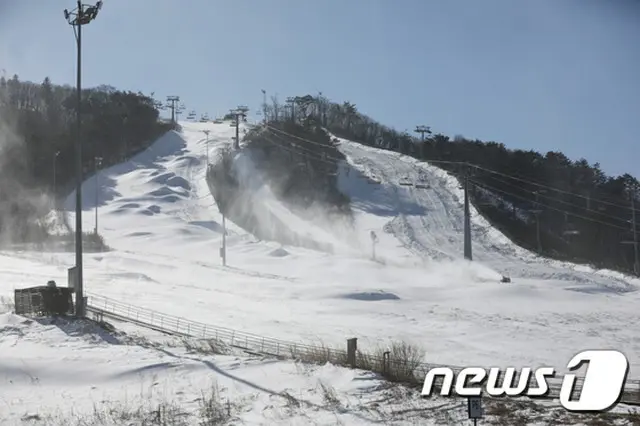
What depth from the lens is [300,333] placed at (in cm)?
2478

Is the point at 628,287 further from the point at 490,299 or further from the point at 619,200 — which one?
the point at 619,200

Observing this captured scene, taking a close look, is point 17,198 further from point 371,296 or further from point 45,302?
point 45,302

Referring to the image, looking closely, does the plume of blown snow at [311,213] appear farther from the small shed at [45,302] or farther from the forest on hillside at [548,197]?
the small shed at [45,302]

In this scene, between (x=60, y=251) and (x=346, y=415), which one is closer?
(x=346, y=415)

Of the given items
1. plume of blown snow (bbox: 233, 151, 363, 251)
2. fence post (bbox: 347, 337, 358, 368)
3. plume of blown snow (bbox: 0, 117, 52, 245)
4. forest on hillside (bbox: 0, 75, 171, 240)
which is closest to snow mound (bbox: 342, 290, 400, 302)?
fence post (bbox: 347, 337, 358, 368)

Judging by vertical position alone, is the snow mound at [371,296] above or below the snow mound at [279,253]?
below

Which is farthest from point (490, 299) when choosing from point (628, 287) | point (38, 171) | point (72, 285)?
point (38, 171)

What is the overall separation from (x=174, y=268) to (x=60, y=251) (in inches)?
539

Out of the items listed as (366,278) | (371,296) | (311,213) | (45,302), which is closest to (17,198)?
(311,213)

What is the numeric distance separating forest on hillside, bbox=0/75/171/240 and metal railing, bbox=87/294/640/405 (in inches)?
1689

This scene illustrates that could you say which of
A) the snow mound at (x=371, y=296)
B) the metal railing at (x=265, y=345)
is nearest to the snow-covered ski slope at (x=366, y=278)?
the snow mound at (x=371, y=296)

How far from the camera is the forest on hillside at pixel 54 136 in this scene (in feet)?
268

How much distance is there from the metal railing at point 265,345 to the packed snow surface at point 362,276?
1575mm

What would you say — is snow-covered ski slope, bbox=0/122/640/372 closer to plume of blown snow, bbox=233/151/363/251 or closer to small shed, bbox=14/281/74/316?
plume of blown snow, bbox=233/151/363/251
